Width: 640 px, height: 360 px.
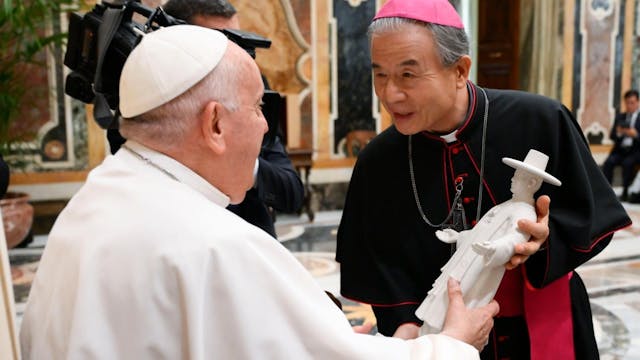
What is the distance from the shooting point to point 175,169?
142 cm

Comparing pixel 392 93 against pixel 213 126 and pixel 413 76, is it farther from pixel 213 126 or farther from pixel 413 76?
pixel 213 126

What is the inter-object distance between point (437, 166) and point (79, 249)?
118 centimetres

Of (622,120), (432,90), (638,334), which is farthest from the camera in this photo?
(622,120)

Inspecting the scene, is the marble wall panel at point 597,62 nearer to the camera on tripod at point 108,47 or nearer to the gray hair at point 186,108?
the camera on tripod at point 108,47

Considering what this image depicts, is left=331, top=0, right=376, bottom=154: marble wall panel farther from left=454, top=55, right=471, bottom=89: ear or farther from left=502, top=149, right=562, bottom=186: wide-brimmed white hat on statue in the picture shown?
left=502, top=149, right=562, bottom=186: wide-brimmed white hat on statue

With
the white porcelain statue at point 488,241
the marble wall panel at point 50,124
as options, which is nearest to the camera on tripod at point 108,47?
the white porcelain statue at point 488,241

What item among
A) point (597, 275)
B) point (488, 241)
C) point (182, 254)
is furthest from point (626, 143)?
point (182, 254)

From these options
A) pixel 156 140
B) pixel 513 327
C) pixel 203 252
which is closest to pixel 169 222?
pixel 203 252

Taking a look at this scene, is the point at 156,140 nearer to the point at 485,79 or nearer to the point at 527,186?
the point at 527,186

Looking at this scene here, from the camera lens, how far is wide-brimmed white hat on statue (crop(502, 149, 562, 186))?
5.55ft

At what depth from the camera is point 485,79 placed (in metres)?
12.1

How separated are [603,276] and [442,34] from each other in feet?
15.0

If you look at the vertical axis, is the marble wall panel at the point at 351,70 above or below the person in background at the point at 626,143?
above

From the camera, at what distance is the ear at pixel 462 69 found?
1.93 metres
